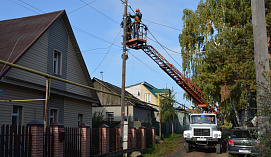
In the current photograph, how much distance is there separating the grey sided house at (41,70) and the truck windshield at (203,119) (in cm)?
711

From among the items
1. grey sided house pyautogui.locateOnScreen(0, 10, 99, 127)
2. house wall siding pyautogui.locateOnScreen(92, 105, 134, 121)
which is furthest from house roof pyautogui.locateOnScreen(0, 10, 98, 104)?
Answer: house wall siding pyautogui.locateOnScreen(92, 105, 134, 121)

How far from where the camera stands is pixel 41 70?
49.7ft

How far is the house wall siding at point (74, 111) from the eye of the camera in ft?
57.0

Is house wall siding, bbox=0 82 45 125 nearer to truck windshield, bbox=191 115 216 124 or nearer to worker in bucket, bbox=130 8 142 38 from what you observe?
worker in bucket, bbox=130 8 142 38

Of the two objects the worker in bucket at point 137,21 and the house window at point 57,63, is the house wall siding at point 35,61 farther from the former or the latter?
the worker in bucket at point 137,21

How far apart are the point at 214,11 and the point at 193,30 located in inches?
127

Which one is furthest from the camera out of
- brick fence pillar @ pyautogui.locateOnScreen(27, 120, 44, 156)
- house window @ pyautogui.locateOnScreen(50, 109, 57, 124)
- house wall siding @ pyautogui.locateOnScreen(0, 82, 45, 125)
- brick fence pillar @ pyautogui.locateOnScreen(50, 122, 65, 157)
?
house window @ pyautogui.locateOnScreen(50, 109, 57, 124)

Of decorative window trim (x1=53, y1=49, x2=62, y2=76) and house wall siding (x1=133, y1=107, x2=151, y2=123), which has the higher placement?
decorative window trim (x1=53, y1=49, x2=62, y2=76)

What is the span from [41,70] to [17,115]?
2.79 m

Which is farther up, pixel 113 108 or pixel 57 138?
pixel 113 108

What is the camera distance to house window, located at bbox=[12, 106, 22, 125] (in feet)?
44.1

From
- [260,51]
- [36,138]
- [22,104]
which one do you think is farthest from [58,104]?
[260,51]

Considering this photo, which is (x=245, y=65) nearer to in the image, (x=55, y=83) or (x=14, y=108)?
(x=55, y=83)

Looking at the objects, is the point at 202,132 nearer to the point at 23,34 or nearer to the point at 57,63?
the point at 57,63
